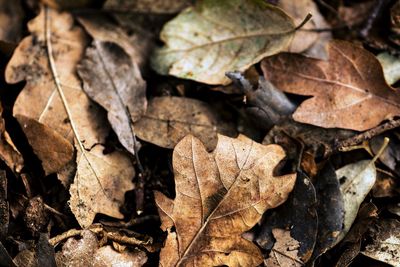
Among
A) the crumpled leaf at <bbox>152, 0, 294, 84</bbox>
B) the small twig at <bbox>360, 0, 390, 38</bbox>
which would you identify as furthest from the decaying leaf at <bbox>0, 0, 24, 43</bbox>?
the small twig at <bbox>360, 0, 390, 38</bbox>

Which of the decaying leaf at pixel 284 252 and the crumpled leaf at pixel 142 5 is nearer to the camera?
the decaying leaf at pixel 284 252

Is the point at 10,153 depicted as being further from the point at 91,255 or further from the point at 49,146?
the point at 91,255

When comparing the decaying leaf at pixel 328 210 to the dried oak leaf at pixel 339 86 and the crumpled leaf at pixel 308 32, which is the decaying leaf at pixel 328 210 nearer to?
the dried oak leaf at pixel 339 86

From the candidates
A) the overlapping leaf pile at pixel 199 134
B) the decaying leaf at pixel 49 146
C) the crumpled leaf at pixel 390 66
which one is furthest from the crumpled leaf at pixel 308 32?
the decaying leaf at pixel 49 146

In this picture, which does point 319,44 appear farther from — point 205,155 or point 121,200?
point 121,200

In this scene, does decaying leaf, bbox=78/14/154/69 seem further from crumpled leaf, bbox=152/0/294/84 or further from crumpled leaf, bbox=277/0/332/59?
crumpled leaf, bbox=277/0/332/59

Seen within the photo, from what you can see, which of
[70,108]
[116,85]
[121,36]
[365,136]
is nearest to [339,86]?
[365,136]
